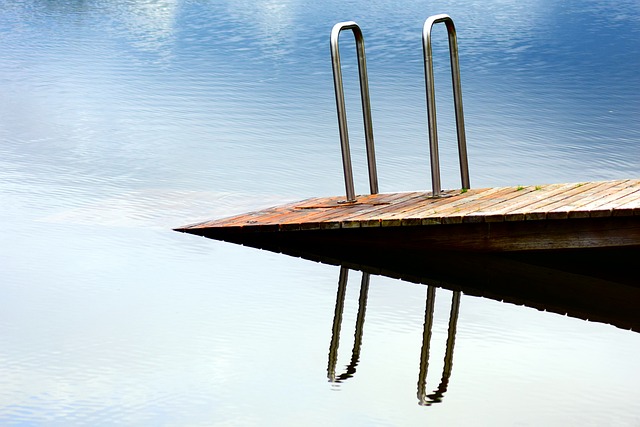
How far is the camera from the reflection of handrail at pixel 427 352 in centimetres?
380

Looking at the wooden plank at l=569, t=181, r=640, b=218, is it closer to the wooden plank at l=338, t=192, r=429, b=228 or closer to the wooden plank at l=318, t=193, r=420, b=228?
the wooden plank at l=338, t=192, r=429, b=228

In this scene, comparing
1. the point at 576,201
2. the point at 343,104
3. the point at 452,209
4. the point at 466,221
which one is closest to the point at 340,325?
the point at 466,221

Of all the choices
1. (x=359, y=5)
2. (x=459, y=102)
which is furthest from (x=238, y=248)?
(x=359, y=5)

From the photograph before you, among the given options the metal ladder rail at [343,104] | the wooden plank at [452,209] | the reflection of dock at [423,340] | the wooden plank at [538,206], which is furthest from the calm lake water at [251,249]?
the metal ladder rail at [343,104]

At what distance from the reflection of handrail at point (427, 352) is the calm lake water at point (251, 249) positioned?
0.06 ft

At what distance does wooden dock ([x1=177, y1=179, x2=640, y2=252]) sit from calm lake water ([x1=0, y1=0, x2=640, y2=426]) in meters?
0.24

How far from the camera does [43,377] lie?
12.8 ft

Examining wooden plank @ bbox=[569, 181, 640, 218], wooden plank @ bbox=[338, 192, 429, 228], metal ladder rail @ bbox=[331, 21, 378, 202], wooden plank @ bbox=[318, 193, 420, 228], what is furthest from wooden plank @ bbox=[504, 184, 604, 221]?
metal ladder rail @ bbox=[331, 21, 378, 202]

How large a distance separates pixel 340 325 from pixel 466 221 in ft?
3.45

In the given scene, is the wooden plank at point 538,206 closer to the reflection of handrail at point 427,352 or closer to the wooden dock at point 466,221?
the wooden dock at point 466,221

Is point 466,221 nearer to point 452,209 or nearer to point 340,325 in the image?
point 452,209

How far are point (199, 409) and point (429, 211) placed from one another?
2238 mm

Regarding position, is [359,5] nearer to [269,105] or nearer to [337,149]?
[269,105]

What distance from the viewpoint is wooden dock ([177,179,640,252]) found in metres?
5.23
